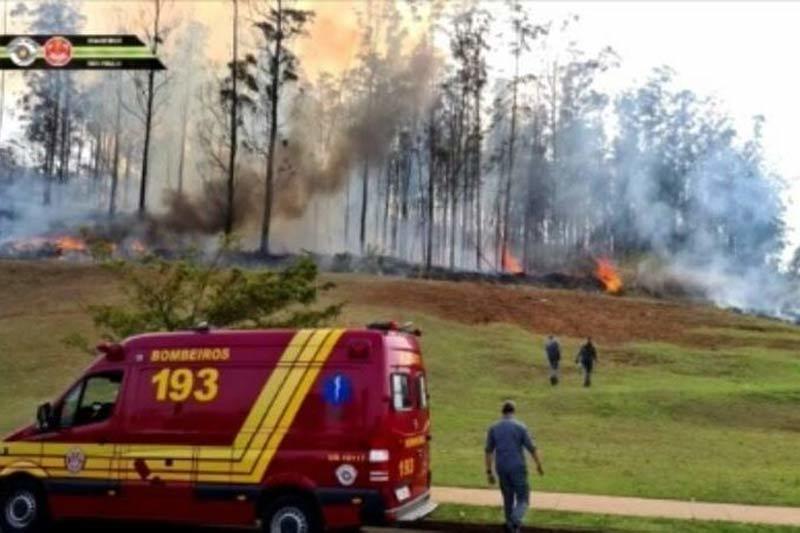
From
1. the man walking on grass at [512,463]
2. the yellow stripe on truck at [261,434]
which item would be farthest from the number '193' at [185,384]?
the man walking on grass at [512,463]

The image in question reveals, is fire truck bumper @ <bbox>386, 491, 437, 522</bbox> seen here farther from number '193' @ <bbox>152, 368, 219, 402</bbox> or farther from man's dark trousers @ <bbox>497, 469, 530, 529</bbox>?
number '193' @ <bbox>152, 368, 219, 402</bbox>

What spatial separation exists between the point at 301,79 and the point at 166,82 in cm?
899

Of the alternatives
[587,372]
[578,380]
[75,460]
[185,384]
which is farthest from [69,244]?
[185,384]

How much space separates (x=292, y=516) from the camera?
38.6ft

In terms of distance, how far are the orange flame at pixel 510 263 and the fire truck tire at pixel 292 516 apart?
62.3 m

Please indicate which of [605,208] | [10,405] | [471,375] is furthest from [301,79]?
[10,405]

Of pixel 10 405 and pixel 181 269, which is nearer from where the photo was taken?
pixel 181 269

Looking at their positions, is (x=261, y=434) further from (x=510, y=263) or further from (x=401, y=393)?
(x=510, y=263)

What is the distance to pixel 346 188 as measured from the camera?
72562mm

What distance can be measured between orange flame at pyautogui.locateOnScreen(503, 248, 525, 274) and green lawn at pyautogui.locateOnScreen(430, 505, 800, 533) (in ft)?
197

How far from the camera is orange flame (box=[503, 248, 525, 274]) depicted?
75.0 meters

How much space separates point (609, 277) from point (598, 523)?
178 feet

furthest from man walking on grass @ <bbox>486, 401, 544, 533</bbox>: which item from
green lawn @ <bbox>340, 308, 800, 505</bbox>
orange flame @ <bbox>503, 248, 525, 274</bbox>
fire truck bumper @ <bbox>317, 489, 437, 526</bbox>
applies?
orange flame @ <bbox>503, 248, 525, 274</bbox>

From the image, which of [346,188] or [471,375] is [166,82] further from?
[471,375]
